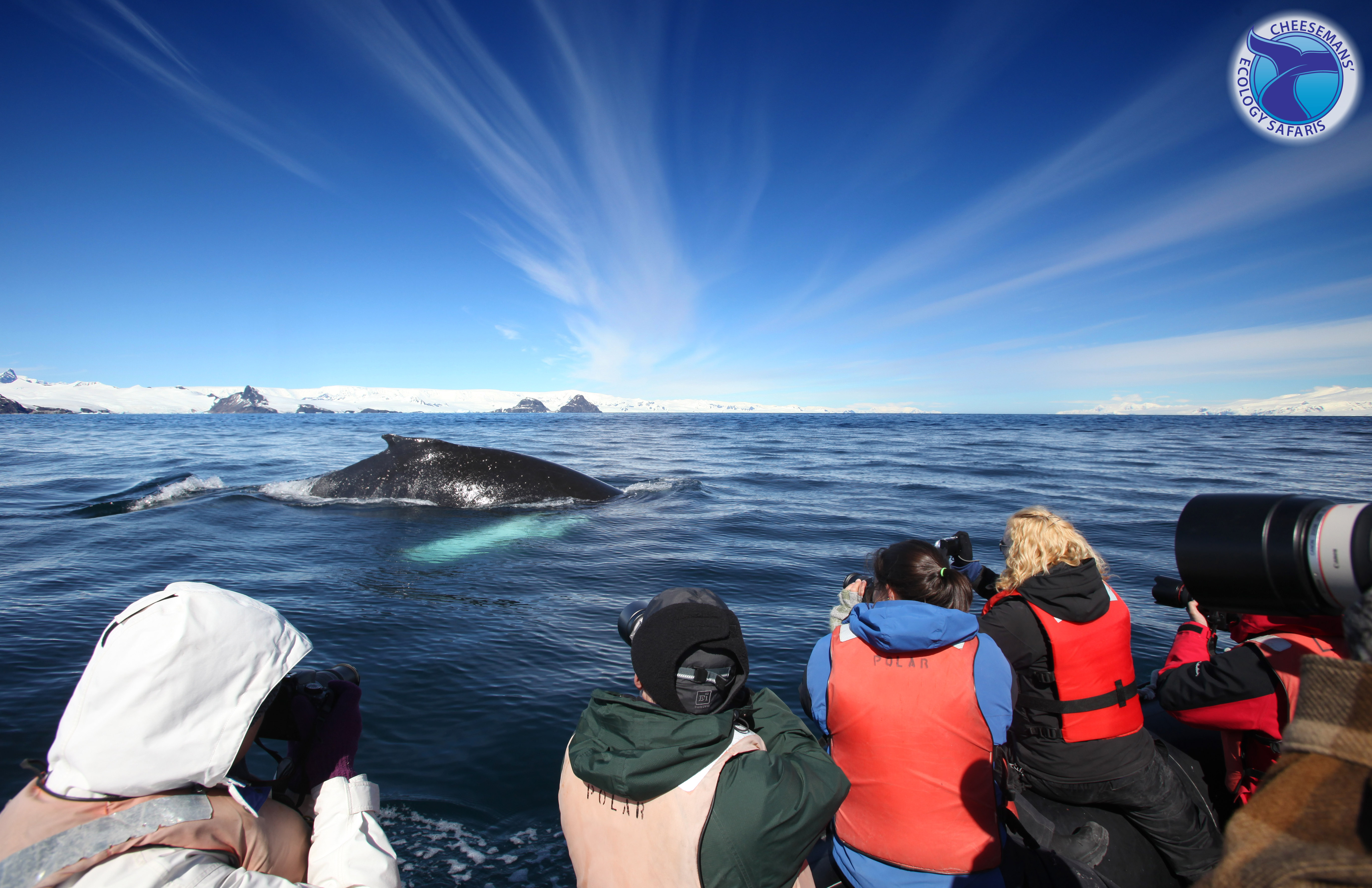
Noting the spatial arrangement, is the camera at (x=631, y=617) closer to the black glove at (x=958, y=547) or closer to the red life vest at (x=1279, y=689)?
the black glove at (x=958, y=547)

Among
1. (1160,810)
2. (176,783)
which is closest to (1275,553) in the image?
(1160,810)

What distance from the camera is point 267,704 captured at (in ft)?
6.92

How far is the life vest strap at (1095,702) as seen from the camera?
3457 mm

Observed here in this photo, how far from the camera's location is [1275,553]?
170 centimetres

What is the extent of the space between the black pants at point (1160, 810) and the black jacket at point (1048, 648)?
57 mm

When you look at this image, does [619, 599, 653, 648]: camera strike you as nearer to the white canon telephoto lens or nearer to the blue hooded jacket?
the blue hooded jacket

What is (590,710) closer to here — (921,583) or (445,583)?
(921,583)

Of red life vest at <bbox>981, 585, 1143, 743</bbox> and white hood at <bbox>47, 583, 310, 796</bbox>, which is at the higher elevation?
white hood at <bbox>47, 583, 310, 796</bbox>

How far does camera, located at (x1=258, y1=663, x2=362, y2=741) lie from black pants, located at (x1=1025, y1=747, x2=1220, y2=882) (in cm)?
384

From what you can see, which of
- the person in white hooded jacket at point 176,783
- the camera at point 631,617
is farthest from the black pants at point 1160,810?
the person in white hooded jacket at point 176,783

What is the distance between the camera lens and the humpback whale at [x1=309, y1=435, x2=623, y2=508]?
15719 millimetres

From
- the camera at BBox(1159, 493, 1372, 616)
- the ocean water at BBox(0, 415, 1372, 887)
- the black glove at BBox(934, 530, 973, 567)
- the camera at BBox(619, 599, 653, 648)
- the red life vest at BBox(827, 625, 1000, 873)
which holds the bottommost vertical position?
the ocean water at BBox(0, 415, 1372, 887)

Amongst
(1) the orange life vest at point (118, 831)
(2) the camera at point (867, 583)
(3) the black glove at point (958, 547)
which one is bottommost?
(1) the orange life vest at point (118, 831)

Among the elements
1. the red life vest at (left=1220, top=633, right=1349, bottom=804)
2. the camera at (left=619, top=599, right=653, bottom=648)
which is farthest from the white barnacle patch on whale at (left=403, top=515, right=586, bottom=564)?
the red life vest at (left=1220, top=633, right=1349, bottom=804)
